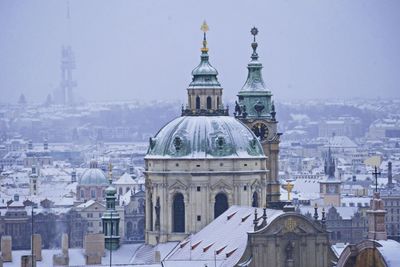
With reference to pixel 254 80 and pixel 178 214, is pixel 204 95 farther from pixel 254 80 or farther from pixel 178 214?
pixel 254 80

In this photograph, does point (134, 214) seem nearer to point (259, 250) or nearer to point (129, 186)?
point (129, 186)

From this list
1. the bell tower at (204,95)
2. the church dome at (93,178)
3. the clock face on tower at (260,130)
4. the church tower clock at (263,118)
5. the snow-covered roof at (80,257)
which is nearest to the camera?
the snow-covered roof at (80,257)

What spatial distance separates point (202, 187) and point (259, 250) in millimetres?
10739

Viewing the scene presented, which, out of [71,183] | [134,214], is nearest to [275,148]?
[134,214]

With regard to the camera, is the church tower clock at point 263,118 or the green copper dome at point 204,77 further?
the church tower clock at point 263,118

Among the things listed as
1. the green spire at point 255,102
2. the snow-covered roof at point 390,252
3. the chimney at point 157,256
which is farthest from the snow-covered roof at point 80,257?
the snow-covered roof at point 390,252

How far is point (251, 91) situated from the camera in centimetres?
7369

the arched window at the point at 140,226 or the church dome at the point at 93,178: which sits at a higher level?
the church dome at the point at 93,178

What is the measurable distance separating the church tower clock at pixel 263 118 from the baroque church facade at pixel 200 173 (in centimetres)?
354

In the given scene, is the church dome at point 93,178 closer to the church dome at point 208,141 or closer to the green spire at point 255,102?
the green spire at point 255,102

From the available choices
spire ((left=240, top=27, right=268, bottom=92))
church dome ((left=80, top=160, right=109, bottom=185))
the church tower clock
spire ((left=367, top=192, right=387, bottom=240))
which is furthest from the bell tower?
church dome ((left=80, top=160, right=109, bottom=185))

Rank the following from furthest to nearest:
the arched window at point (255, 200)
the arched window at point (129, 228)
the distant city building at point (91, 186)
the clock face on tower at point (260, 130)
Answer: the distant city building at point (91, 186) → the arched window at point (129, 228) → the clock face on tower at point (260, 130) → the arched window at point (255, 200)

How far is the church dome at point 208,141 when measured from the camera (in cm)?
6712

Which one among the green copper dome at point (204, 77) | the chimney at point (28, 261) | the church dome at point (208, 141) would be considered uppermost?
the green copper dome at point (204, 77)
